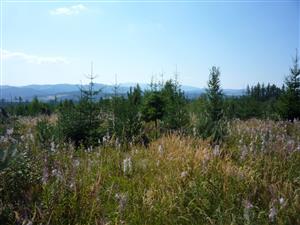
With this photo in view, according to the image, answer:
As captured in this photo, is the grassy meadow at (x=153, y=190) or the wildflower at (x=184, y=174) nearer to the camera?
the grassy meadow at (x=153, y=190)

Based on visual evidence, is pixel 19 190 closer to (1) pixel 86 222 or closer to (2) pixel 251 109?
(1) pixel 86 222

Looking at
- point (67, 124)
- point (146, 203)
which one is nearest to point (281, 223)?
point (146, 203)

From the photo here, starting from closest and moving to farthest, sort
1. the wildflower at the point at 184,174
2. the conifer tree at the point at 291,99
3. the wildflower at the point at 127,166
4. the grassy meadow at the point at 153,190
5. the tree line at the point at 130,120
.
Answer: the grassy meadow at the point at 153,190 → the wildflower at the point at 184,174 → the wildflower at the point at 127,166 → the tree line at the point at 130,120 → the conifer tree at the point at 291,99

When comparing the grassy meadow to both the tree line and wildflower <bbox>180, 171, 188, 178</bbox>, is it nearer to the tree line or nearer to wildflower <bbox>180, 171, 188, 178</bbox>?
wildflower <bbox>180, 171, 188, 178</bbox>

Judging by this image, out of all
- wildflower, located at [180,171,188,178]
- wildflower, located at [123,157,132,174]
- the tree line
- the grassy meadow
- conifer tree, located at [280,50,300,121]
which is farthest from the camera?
conifer tree, located at [280,50,300,121]

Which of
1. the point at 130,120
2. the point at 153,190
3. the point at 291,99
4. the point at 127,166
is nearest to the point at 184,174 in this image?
the point at 153,190

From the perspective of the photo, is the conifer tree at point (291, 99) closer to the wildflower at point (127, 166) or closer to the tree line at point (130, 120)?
the tree line at point (130, 120)

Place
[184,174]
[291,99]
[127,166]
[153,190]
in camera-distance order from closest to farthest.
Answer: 1. [153,190]
2. [184,174]
3. [127,166]
4. [291,99]

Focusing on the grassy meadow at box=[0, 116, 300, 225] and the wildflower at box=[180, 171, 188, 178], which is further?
the wildflower at box=[180, 171, 188, 178]

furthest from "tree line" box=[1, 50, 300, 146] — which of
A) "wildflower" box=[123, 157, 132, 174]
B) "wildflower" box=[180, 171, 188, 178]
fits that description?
"wildflower" box=[180, 171, 188, 178]

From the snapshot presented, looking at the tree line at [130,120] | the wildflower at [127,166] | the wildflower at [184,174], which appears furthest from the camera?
the tree line at [130,120]

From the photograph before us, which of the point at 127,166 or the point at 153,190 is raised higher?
the point at 127,166

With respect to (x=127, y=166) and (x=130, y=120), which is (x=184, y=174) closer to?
(x=127, y=166)

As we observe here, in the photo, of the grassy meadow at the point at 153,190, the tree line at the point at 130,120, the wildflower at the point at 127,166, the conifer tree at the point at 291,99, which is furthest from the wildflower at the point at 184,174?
the conifer tree at the point at 291,99
